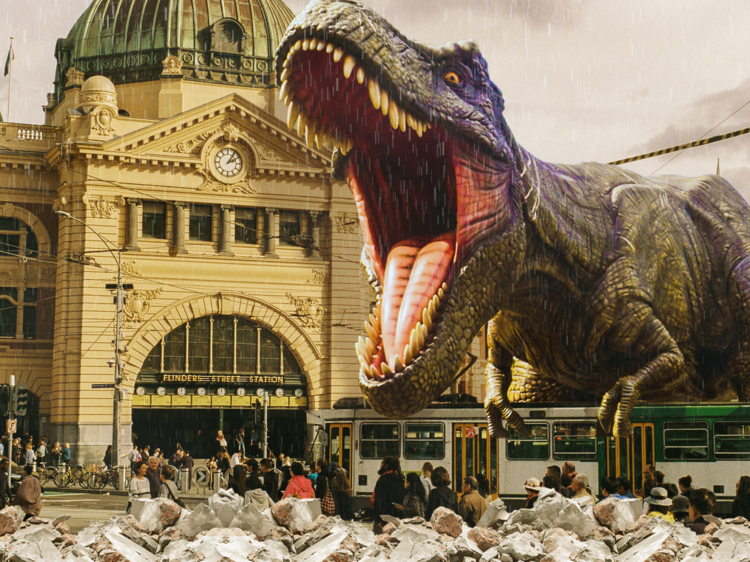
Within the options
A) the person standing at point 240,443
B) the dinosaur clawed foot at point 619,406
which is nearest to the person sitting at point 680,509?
the dinosaur clawed foot at point 619,406

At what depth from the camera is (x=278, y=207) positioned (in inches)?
2092

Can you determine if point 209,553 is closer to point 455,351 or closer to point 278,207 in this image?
point 455,351

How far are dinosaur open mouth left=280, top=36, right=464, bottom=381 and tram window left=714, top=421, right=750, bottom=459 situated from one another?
17.4 metres

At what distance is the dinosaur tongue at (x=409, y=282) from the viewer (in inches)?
193

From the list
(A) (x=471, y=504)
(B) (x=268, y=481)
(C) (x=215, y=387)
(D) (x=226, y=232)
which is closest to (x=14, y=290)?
(D) (x=226, y=232)

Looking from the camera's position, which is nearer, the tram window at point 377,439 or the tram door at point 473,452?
the tram door at point 473,452

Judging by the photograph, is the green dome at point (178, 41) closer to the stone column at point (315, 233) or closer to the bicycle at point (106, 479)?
the stone column at point (315, 233)

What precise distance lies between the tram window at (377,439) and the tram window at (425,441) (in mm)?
484

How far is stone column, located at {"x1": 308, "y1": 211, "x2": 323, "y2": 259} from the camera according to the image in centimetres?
5372

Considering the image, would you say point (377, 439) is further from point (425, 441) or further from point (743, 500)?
point (743, 500)

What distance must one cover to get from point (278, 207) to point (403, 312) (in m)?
48.6

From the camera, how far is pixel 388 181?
5.27 meters

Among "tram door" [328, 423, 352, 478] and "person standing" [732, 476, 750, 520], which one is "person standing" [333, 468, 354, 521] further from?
"tram door" [328, 423, 352, 478]

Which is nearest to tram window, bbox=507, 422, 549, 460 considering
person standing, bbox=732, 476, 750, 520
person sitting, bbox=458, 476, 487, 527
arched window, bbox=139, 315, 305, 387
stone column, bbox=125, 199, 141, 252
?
person sitting, bbox=458, 476, 487, 527
